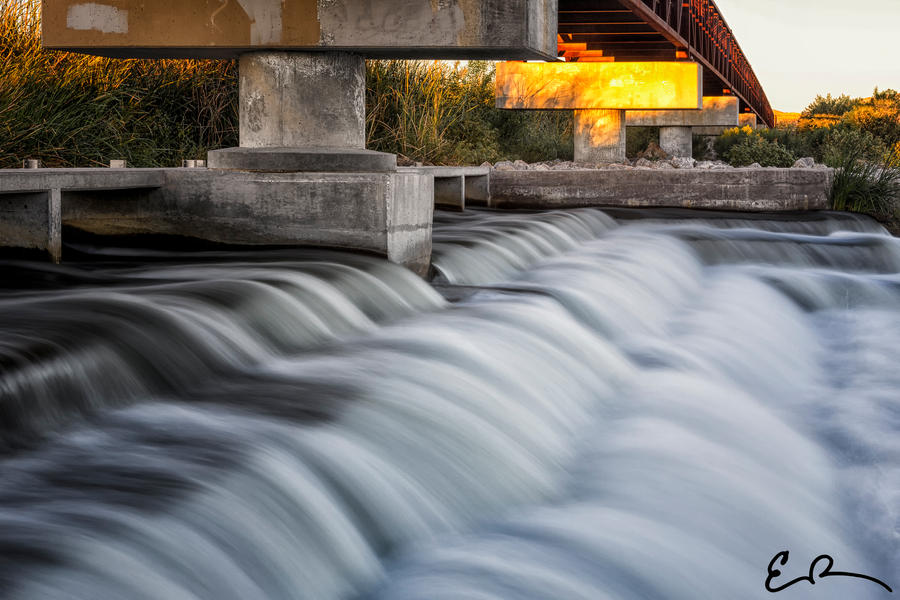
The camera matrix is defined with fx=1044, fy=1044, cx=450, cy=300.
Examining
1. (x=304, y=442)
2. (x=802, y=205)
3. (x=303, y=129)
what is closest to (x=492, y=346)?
(x=304, y=442)

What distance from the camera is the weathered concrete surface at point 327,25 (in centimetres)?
778

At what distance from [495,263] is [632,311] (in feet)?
4.75

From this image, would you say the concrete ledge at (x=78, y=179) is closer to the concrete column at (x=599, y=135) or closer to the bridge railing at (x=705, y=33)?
the bridge railing at (x=705, y=33)

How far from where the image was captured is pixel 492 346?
6.04 meters

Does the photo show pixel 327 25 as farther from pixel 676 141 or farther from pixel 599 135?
pixel 676 141

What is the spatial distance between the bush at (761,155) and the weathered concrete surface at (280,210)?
18011 mm

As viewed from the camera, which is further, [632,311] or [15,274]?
[632,311]

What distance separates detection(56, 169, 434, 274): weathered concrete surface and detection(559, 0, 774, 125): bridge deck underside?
7270 mm

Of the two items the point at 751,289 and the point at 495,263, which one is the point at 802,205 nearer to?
the point at 751,289

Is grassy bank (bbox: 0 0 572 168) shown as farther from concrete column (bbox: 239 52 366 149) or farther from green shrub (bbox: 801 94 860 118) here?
green shrub (bbox: 801 94 860 118)

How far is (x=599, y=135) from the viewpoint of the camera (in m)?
20.5

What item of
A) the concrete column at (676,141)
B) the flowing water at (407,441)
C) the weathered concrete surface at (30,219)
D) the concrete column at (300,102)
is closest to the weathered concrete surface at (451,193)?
the flowing water at (407,441)

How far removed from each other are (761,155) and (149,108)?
54.1 ft

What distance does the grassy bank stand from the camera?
34.7ft
